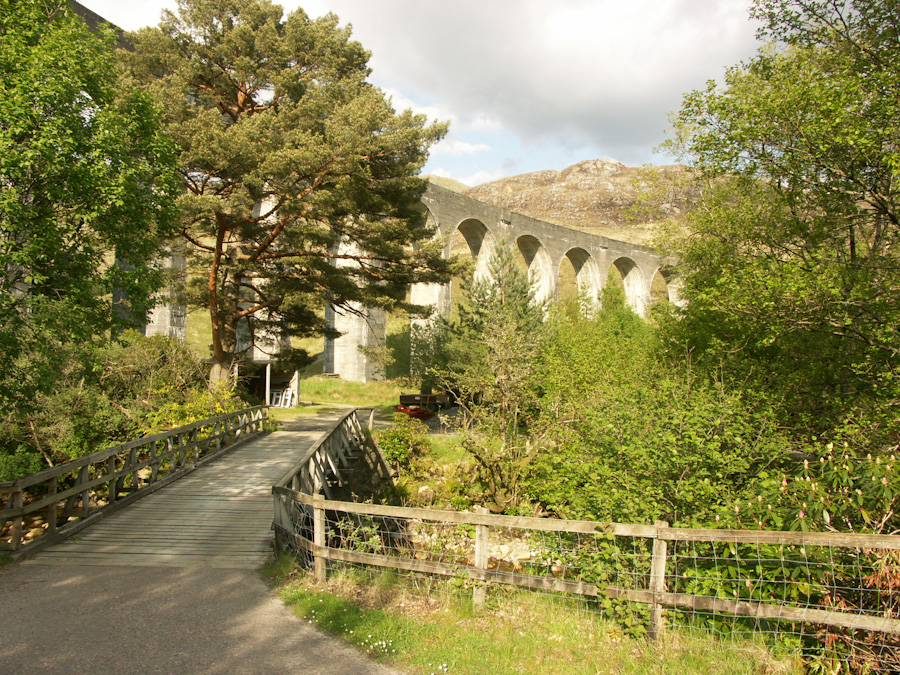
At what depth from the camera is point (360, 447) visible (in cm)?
1182

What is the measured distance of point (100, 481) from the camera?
232 inches

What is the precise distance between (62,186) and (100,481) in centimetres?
290

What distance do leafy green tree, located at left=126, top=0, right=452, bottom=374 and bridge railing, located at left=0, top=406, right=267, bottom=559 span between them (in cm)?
313

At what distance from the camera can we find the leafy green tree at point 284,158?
1013cm

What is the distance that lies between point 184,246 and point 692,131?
10187 mm

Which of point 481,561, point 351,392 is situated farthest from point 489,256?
point 481,561

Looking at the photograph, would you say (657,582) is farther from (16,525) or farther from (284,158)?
(284,158)

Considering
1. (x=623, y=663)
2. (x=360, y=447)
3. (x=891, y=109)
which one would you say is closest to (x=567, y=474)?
(x=623, y=663)

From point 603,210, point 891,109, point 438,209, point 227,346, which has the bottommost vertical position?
point 227,346

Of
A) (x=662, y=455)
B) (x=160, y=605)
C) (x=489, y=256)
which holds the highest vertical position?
(x=489, y=256)

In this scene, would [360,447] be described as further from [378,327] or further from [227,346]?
[378,327]

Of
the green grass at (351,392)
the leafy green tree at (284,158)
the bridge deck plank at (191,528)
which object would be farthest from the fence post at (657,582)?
the green grass at (351,392)

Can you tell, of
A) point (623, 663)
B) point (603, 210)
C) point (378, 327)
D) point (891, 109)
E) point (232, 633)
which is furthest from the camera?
point (603, 210)

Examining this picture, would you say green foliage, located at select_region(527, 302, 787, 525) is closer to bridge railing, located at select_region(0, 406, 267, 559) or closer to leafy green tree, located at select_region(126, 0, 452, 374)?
bridge railing, located at select_region(0, 406, 267, 559)
